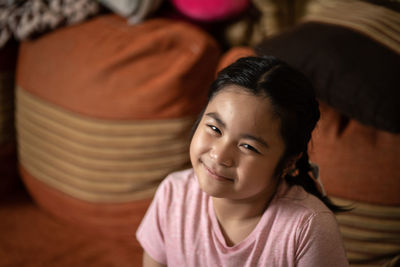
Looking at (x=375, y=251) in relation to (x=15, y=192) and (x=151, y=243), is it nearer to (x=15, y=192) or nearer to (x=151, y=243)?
(x=151, y=243)

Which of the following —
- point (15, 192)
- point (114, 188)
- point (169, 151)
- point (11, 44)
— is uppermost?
point (11, 44)

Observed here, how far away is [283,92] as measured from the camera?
1.98 ft

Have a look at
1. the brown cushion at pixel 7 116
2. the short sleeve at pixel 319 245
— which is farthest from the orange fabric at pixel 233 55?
the brown cushion at pixel 7 116

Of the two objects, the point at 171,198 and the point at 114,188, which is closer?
the point at 171,198

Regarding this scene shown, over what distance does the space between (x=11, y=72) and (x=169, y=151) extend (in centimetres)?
59

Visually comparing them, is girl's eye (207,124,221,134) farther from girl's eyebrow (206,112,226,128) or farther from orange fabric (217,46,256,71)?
orange fabric (217,46,256,71)

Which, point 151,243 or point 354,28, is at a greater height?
point 354,28

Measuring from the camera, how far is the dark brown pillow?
0.80 m

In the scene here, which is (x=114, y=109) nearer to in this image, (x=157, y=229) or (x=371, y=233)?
(x=157, y=229)

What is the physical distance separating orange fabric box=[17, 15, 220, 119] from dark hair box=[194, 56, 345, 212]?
13.9 inches

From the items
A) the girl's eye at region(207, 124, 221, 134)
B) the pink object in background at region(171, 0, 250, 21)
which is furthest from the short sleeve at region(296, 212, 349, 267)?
the pink object in background at region(171, 0, 250, 21)

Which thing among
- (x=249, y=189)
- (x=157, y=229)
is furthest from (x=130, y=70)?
(x=249, y=189)

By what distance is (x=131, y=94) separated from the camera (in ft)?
3.32

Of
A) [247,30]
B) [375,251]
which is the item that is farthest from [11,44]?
[375,251]
